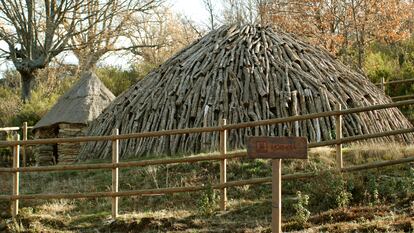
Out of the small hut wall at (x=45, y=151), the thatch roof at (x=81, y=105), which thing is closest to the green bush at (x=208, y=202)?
the thatch roof at (x=81, y=105)

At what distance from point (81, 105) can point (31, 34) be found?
667 cm

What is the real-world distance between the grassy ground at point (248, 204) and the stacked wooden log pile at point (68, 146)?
467 cm

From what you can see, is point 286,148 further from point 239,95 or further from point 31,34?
point 31,34

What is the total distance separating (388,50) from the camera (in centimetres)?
2400

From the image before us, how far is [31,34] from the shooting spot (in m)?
21.7

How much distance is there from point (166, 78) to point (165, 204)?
13.9 ft

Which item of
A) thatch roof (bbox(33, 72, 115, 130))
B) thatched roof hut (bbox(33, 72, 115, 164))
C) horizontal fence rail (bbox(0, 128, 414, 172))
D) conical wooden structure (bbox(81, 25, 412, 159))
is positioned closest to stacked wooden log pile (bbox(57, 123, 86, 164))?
thatched roof hut (bbox(33, 72, 115, 164))

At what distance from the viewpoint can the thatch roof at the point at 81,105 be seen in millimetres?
15773

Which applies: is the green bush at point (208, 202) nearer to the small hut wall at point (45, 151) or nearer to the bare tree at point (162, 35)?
the small hut wall at point (45, 151)

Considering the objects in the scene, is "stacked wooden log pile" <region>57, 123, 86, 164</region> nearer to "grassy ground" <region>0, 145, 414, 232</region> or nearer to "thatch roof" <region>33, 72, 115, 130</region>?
"thatch roof" <region>33, 72, 115, 130</region>

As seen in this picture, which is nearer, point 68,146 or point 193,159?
point 193,159

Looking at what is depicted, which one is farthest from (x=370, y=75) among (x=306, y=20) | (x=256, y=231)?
(x=256, y=231)

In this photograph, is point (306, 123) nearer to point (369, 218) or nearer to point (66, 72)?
point (369, 218)

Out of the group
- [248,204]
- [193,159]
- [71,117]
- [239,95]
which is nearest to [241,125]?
[193,159]
